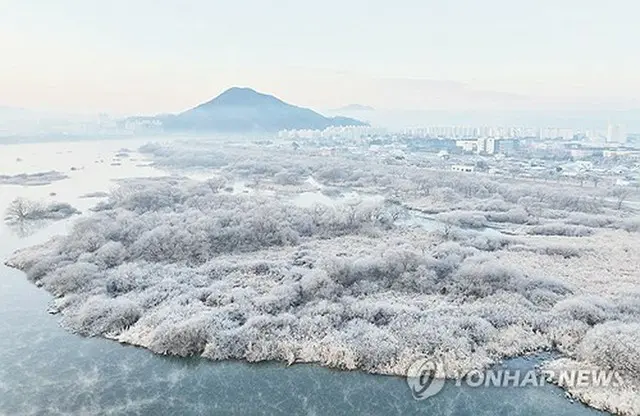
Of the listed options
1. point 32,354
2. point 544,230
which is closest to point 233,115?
point 544,230

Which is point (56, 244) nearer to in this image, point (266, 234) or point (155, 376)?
point (266, 234)

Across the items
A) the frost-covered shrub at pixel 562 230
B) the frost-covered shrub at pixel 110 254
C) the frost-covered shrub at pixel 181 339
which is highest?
the frost-covered shrub at pixel 110 254

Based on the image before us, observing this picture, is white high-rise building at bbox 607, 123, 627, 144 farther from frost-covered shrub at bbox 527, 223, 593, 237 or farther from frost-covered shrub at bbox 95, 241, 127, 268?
frost-covered shrub at bbox 95, 241, 127, 268

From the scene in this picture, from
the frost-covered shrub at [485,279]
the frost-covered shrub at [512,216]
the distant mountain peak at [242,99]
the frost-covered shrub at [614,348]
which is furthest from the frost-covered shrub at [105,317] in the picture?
the distant mountain peak at [242,99]

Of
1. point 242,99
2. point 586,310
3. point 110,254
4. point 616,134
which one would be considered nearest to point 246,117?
point 242,99

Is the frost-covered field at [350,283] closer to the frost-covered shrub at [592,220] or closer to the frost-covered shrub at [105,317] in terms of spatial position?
the frost-covered shrub at [105,317]

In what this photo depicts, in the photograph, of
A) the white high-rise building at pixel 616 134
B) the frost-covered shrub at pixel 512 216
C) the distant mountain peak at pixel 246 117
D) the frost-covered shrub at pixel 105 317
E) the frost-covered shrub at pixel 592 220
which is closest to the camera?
the frost-covered shrub at pixel 105 317
